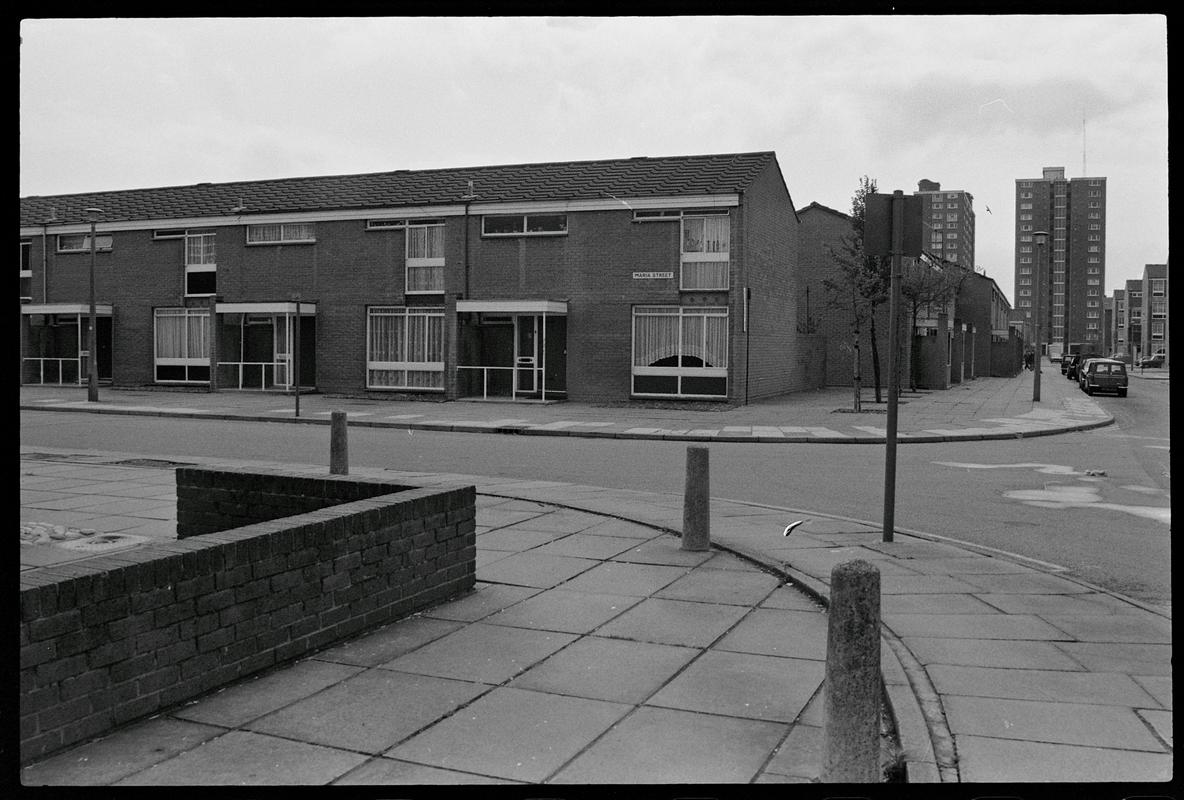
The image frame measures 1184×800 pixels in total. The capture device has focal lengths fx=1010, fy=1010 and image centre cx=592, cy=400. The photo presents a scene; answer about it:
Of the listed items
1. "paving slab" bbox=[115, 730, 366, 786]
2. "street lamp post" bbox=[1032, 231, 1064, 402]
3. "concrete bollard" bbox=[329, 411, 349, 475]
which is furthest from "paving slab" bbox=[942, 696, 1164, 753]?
"street lamp post" bbox=[1032, 231, 1064, 402]

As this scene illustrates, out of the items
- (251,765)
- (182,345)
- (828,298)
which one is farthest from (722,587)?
(828,298)

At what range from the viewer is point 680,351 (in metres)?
28.1

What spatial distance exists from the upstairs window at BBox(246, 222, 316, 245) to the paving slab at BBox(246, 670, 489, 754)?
29069 mm

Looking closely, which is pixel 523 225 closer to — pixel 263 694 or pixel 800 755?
pixel 263 694

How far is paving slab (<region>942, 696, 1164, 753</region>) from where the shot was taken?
12.9 ft

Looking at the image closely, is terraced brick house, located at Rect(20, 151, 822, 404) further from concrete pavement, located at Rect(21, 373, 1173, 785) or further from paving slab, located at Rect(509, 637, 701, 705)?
paving slab, located at Rect(509, 637, 701, 705)

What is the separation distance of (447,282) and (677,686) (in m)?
26.4

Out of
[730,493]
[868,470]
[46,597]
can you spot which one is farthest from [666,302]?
[46,597]

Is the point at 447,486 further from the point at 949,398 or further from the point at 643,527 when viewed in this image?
the point at 949,398

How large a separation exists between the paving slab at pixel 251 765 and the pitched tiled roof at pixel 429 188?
24859 millimetres

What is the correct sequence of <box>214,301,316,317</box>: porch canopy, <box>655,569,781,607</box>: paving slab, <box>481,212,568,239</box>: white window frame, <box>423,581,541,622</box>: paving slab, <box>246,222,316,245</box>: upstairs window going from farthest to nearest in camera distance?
<box>246,222,316,245</box>: upstairs window, <box>214,301,316,317</box>: porch canopy, <box>481,212,568,239</box>: white window frame, <box>655,569,781,607</box>: paving slab, <box>423,581,541,622</box>: paving slab

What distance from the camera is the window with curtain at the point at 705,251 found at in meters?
27.7
